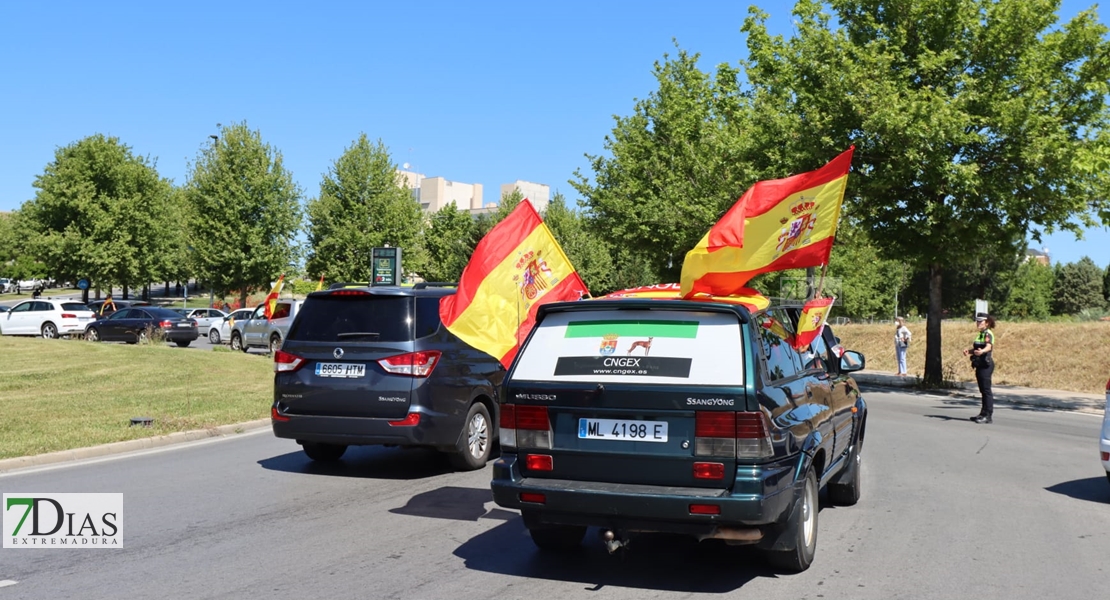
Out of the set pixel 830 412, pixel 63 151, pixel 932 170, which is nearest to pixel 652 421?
pixel 830 412

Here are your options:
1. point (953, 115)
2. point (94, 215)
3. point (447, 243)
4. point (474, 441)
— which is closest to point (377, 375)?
point (474, 441)

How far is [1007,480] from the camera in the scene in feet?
32.2

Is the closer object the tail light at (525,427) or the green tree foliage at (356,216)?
the tail light at (525,427)

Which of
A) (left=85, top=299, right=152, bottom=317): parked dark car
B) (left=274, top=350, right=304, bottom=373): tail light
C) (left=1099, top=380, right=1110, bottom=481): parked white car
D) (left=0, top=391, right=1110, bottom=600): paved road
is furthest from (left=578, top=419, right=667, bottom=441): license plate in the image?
(left=85, top=299, right=152, bottom=317): parked dark car

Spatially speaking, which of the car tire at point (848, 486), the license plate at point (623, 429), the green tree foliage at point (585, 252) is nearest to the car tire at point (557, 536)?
the license plate at point (623, 429)

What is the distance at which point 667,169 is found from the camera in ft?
123

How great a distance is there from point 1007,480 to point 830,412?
4256mm

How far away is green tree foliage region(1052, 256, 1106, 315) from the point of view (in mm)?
82562

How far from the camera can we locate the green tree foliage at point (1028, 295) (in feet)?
245

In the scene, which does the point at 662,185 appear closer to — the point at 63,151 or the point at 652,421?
the point at 652,421

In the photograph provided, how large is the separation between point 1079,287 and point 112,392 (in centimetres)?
8849

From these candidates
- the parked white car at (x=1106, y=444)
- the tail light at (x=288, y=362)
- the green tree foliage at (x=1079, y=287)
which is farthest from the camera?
the green tree foliage at (x=1079, y=287)

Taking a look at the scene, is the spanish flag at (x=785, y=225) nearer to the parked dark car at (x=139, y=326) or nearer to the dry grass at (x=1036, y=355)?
the dry grass at (x=1036, y=355)

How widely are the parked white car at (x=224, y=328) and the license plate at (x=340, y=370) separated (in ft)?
95.5
